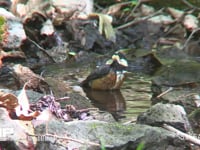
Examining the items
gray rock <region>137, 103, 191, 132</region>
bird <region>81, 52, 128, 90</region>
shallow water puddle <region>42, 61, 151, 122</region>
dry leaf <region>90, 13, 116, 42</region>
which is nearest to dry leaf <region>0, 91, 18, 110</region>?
gray rock <region>137, 103, 191, 132</region>

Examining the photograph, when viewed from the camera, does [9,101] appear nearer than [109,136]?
No

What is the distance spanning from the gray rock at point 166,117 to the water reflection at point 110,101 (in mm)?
1057

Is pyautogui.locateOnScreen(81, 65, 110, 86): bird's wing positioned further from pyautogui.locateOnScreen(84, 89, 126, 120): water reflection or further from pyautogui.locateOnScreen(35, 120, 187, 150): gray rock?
pyautogui.locateOnScreen(35, 120, 187, 150): gray rock

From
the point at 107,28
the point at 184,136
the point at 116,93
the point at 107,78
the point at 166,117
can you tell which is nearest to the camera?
the point at 184,136

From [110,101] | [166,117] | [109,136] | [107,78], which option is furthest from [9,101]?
[107,78]

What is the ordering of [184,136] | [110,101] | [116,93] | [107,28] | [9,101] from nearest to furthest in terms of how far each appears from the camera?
[184,136], [9,101], [110,101], [116,93], [107,28]

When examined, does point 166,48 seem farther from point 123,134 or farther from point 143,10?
point 123,134

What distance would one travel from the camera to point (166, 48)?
9.64 metres

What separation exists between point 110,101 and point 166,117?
7.16 feet

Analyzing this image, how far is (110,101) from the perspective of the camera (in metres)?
6.42

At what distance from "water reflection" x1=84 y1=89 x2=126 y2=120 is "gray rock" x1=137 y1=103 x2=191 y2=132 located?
1.06 metres

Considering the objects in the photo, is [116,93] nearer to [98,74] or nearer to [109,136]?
[98,74]

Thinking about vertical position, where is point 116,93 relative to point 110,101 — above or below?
above

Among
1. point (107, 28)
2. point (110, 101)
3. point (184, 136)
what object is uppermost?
point (107, 28)
